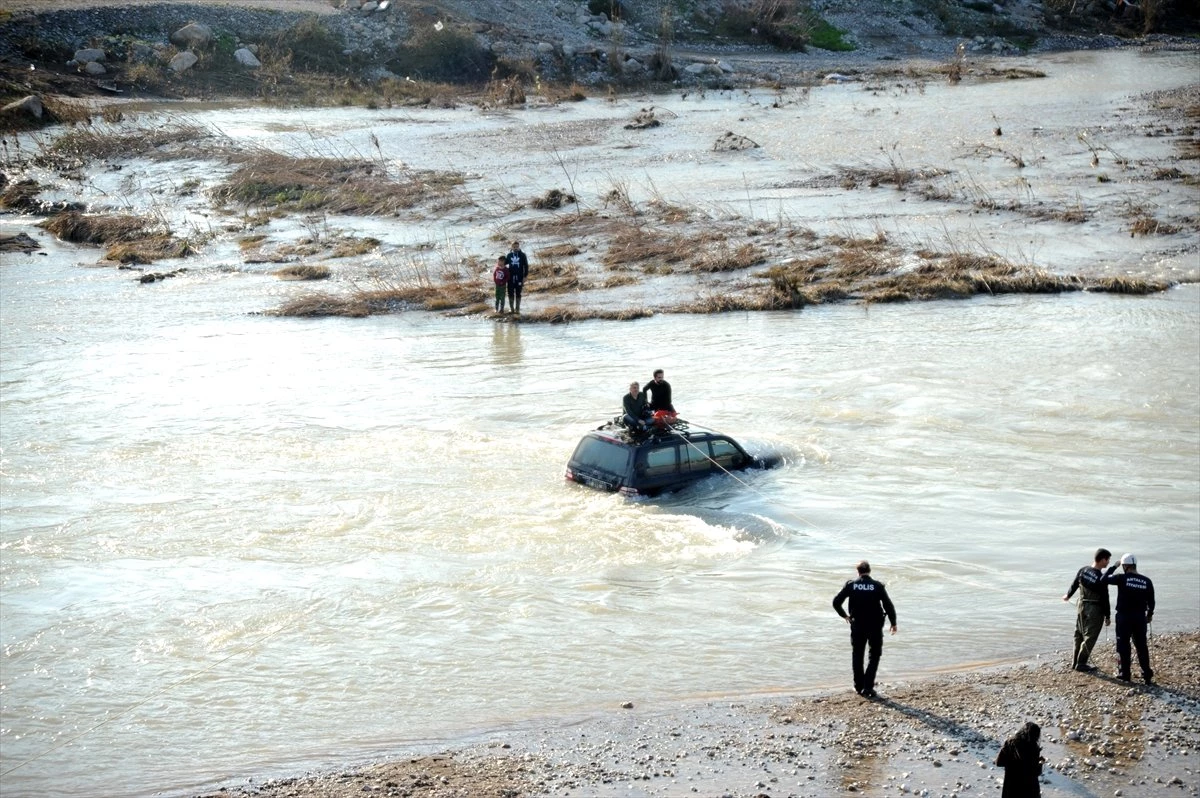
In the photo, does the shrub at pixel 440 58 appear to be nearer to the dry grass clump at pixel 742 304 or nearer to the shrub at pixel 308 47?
the shrub at pixel 308 47

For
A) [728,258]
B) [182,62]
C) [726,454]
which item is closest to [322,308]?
[728,258]

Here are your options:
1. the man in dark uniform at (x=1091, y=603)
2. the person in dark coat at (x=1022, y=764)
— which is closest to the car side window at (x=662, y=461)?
the man in dark uniform at (x=1091, y=603)

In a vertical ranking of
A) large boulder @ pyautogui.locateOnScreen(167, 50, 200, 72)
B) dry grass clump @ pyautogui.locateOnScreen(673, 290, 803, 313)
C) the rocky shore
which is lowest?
the rocky shore

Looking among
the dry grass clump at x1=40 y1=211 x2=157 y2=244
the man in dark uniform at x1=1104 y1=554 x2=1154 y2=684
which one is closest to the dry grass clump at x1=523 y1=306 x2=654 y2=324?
the dry grass clump at x1=40 y1=211 x2=157 y2=244

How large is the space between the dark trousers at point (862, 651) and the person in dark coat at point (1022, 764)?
2.59 metres

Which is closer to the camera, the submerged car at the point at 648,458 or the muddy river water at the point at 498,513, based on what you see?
the muddy river water at the point at 498,513

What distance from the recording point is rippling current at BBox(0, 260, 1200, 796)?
11758 millimetres

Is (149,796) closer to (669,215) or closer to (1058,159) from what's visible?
(669,215)

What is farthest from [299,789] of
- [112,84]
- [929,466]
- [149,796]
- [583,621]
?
[112,84]

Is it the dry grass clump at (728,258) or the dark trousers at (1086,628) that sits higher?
the dry grass clump at (728,258)

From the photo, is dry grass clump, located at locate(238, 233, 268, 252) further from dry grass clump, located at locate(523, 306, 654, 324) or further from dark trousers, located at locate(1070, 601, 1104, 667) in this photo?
dark trousers, located at locate(1070, 601, 1104, 667)

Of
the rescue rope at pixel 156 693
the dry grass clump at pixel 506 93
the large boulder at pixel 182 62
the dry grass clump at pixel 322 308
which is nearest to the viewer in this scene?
the rescue rope at pixel 156 693

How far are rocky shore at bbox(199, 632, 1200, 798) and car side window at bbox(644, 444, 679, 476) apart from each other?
4.66 meters

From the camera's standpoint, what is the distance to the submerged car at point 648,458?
51.0ft
